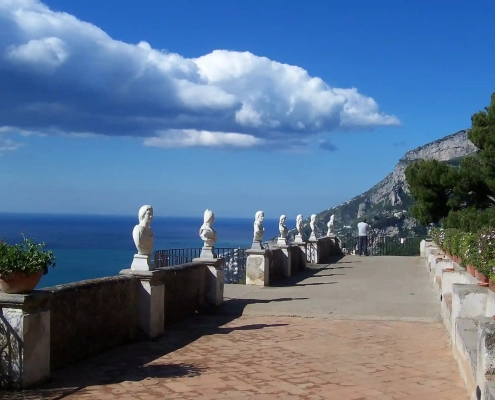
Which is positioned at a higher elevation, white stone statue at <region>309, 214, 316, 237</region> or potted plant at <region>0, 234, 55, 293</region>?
white stone statue at <region>309, 214, 316, 237</region>

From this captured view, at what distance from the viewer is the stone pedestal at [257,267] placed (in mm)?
15492

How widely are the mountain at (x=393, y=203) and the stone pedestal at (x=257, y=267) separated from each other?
48.2ft

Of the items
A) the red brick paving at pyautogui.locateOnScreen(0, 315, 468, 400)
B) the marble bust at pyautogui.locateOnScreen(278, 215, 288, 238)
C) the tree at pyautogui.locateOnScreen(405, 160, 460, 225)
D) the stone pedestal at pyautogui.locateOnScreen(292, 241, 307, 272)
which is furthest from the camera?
the tree at pyautogui.locateOnScreen(405, 160, 460, 225)

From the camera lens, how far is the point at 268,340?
29.2 feet

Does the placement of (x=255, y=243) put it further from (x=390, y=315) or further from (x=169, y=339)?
(x=169, y=339)

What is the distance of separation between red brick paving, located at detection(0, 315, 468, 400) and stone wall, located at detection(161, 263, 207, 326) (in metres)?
0.43

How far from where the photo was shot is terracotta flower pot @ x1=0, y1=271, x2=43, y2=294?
19.4 ft

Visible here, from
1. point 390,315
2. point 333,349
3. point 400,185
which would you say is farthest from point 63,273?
point 400,185

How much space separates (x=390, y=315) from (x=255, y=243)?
17.5 ft

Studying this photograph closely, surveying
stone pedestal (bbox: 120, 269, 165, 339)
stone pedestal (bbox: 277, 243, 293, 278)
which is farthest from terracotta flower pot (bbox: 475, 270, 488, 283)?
stone pedestal (bbox: 277, 243, 293, 278)

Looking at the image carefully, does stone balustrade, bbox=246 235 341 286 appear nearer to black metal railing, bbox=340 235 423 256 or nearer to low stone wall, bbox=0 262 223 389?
low stone wall, bbox=0 262 223 389

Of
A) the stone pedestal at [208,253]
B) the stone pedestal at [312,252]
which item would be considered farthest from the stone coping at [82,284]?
the stone pedestal at [312,252]

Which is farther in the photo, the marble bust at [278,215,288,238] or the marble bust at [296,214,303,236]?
the marble bust at [296,214,303,236]

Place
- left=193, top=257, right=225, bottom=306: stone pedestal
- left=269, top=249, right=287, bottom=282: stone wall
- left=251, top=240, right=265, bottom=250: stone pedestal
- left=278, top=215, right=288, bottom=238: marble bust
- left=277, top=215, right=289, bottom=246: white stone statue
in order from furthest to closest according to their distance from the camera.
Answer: left=278, top=215, right=288, bottom=238: marble bust, left=277, top=215, right=289, bottom=246: white stone statue, left=269, top=249, right=287, bottom=282: stone wall, left=251, top=240, right=265, bottom=250: stone pedestal, left=193, top=257, right=225, bottom=306: stone pedestal
